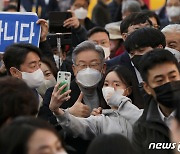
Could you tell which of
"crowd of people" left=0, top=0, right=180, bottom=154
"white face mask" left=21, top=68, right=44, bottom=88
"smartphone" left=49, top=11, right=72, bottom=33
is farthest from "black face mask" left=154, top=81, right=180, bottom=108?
"smartphone" left=49, top=11, right=72, bottom=33

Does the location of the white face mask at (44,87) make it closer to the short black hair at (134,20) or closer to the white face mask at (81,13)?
the short black hair at (134,20)

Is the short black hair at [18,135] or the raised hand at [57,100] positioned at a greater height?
the raised hand at [57,100]

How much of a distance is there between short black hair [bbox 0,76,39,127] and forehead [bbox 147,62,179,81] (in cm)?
110

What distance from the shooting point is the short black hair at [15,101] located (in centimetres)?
494

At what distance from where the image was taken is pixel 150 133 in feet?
17.8

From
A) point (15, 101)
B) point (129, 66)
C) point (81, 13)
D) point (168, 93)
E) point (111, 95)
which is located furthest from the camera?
point (81, 13)

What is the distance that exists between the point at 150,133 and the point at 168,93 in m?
0.33

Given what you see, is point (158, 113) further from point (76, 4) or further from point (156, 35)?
point (76, 4)

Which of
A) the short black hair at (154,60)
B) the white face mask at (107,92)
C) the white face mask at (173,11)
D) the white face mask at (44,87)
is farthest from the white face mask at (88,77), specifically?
the white face mask at (173,11)

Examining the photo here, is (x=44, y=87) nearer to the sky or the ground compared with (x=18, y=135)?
nearer to the sky

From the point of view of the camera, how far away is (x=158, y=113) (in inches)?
219

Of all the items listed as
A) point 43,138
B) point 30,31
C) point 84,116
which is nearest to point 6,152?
point 43,138

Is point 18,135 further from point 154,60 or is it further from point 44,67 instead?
point 44,67

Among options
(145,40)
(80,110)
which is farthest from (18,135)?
(145,40)
